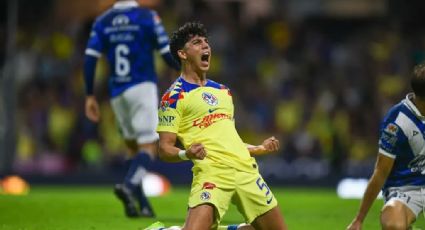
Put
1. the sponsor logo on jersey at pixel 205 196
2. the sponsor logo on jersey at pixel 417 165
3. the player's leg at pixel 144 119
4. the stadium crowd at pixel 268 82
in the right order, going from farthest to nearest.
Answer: the stadium crowd at pixel 268 82
the player's leg at pixel 144 119
the sponsor logo on jersey at pixel 417 165
the sponsor logo on jersey at pixel 205 196

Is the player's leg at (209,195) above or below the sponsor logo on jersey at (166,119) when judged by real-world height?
below

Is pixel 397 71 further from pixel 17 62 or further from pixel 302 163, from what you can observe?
pixel 17 62

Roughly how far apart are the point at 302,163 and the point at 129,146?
7.55 meters

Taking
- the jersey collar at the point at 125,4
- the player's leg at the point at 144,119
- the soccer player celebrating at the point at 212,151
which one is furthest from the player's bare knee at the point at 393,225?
the jersey collar at the point at 125,4

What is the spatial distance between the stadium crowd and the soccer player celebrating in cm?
1034

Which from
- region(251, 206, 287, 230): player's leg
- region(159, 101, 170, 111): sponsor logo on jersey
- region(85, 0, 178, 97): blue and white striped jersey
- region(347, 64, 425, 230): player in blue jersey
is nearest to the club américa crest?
region(251, 206, 287, 230): player's leg

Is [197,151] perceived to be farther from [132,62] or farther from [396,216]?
[132,62]

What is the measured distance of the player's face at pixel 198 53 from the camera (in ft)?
26.3

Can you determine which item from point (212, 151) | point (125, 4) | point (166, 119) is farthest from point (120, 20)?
point (212, 151)

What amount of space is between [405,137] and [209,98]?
1519mm

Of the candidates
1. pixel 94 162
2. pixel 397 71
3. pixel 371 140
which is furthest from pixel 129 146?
pixel 397 71

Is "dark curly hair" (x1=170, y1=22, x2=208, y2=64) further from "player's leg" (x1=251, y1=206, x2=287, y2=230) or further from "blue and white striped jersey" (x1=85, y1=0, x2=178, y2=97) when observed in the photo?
"blue and white striped jersey" (x1=85, y1=0, x2=178, y2=97)

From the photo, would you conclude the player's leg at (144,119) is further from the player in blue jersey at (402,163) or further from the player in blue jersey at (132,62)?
the player in blue jersey at (402,163)

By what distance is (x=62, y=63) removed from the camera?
797 inches
